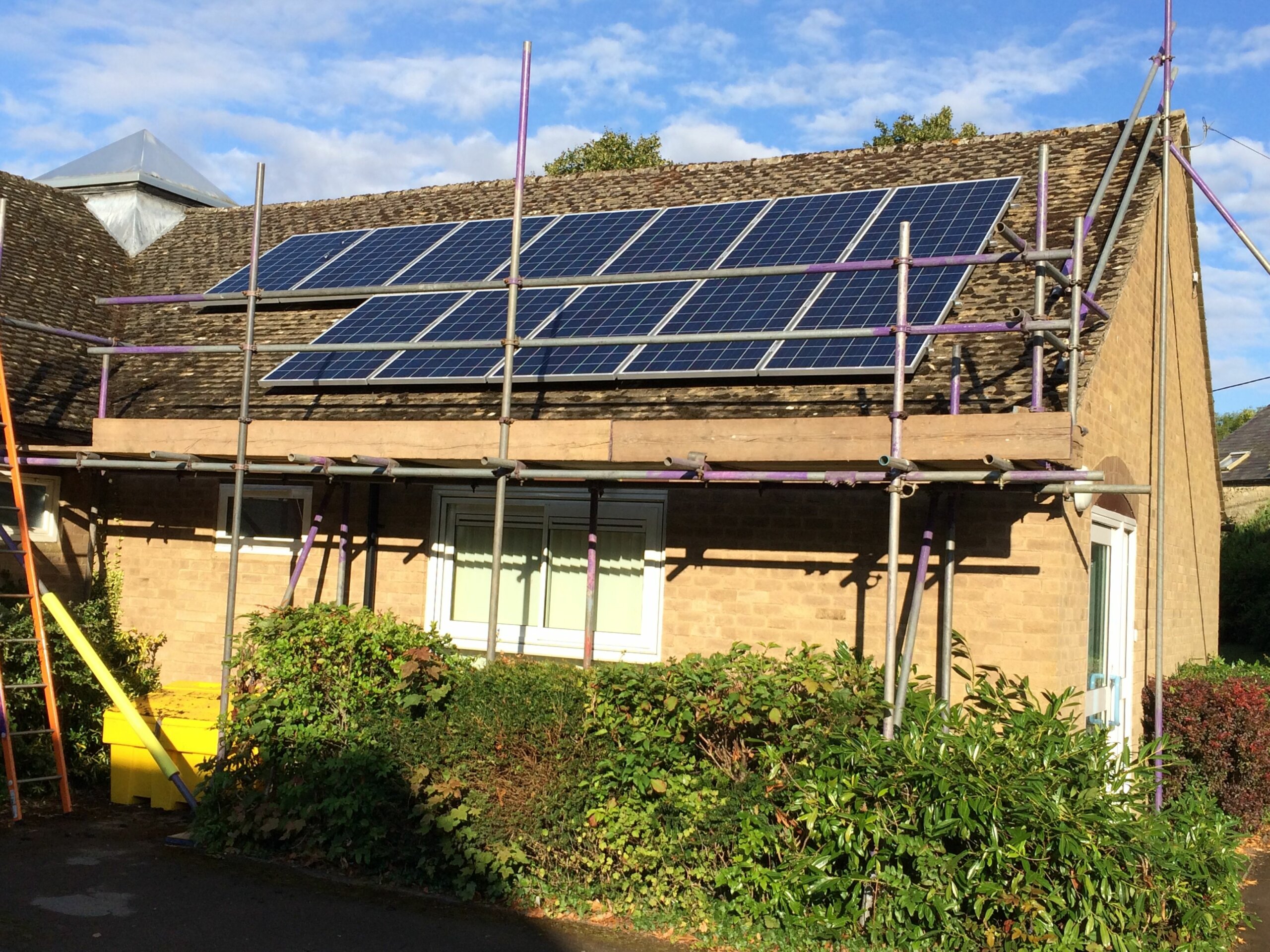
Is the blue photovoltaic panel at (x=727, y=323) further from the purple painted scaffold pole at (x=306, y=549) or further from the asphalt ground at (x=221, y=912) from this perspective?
the asphalt ground at (x=221, y=912)

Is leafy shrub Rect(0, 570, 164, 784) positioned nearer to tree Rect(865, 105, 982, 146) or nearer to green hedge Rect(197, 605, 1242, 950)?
green hedge Rect(197, 605, 1242, 950)

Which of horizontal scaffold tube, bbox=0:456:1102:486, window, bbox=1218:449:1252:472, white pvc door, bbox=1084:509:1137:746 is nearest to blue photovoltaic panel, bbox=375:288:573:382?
horizontal scaffold tube, bbox=0:456:1102:486

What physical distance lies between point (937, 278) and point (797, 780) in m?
4.25

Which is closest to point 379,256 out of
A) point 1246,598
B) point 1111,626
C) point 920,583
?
point 920,583

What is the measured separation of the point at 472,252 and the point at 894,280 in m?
4.47

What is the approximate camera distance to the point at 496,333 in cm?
1008

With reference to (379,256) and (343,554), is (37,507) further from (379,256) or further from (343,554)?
(379,256)

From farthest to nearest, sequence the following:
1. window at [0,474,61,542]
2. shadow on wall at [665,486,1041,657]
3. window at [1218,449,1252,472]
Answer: window at [1218,449,1252,472]
window at [0,474,61,542]
shadow on wall at [665,486,1041,657]

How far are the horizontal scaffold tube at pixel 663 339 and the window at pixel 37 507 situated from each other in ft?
4.96

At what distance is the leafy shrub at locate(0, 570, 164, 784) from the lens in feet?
31.8

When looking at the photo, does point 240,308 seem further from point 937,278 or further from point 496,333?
point 937,278

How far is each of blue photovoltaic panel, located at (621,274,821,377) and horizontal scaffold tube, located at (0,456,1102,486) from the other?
0.96 metres

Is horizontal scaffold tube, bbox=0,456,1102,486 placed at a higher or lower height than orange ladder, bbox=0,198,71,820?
higher

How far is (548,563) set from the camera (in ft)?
32.8
